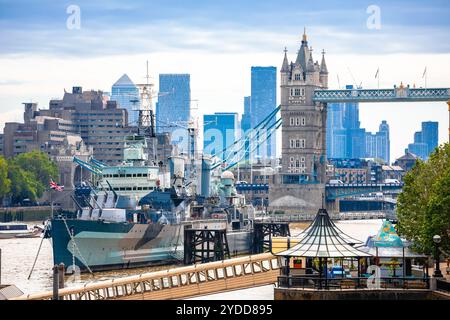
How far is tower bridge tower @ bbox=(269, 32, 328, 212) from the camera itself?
16800 cm

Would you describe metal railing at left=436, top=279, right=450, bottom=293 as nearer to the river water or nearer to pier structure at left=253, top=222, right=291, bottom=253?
the river water

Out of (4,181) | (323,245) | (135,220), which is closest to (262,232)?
(135,220)

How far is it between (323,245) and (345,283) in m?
1.44

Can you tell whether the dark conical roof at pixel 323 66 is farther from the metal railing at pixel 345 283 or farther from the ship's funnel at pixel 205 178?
the metal railing at pixel 345 283

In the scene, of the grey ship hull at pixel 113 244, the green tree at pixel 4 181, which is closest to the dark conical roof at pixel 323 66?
the green tree at pixel 4 181

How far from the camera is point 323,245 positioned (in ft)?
132

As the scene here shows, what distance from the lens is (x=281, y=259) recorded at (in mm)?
46125

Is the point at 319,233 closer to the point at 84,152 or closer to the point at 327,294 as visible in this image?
the point at 327,294

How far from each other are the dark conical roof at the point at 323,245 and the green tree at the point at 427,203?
5.26 meters

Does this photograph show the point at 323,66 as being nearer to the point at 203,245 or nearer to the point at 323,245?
the point at 203,245

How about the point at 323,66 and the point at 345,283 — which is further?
the point at 323,66

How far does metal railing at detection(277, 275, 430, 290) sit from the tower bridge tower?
126 meters

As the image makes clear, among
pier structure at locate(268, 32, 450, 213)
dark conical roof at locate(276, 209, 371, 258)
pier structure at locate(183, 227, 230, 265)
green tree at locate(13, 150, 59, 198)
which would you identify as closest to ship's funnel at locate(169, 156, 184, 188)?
pier structure at locate(183, 227, 230, 265)

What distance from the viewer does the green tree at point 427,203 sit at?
45.1 meters
